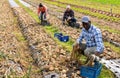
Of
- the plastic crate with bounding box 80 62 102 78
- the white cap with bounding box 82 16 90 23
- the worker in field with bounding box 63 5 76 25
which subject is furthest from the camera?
the worker in field with bounding box 63 5 76 25

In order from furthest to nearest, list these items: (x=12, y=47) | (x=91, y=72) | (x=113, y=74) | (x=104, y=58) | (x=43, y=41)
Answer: (x=43, y=41), (x=12, y=47), (x=104, y=58), (x=113, y=74), (x=91, y=72)

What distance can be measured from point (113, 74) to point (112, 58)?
183 cm

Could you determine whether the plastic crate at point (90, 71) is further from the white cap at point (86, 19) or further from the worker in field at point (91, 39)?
the white cap at point (86, 19)

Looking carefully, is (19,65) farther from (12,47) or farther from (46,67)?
(12,47)

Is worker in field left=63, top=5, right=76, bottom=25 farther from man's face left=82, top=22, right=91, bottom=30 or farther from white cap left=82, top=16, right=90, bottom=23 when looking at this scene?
white cap left=82, top=16, right=90, bottom=23

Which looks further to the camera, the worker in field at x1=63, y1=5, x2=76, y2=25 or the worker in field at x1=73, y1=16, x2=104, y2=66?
the worker in field at x1=63, y1=5, x2=76, y2=25

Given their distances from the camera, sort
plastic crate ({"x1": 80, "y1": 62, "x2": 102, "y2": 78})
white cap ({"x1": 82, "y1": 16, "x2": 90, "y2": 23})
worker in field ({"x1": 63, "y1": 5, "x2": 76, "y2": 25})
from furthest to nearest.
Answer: worker in field ({"x1": 63, "y1": 5, "x2": 76, "y2": 25}), plastic crate ({"x1": 80, "y1": 62, "x2": 102, "y2": 78}), white cap ({"x1": 82, "y1": 16, "x2": 90, "y2": 23})

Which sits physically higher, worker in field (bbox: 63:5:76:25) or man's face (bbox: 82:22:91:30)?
man's face (bbox: 82:22:91:30)

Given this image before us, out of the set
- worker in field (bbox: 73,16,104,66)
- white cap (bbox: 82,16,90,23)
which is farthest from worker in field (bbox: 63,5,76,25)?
white cap (bbox: 82,16,90,23)

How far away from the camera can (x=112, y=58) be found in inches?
440

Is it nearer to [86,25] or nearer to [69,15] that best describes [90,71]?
[86,25]

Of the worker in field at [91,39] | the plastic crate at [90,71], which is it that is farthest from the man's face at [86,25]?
the plastic crate at [90,71]

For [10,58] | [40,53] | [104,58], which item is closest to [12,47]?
[40,53]

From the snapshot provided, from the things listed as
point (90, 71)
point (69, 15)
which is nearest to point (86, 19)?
point (90, 71)
